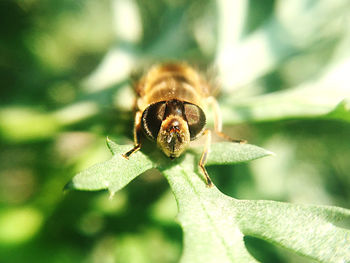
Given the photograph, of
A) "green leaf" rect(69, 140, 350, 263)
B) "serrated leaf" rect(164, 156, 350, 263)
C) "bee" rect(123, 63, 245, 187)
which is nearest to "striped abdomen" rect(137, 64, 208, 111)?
"bee" rect(123, 63, 245, 187)

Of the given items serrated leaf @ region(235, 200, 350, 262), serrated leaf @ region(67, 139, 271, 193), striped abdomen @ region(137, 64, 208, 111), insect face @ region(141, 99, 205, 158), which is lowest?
serrated leaf @ region(235, 200, 350, 262)

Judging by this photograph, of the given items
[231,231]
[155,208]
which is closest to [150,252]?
[155,208]

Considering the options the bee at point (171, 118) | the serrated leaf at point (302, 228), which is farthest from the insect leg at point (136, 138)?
the serrated leaf at point (302, 228)

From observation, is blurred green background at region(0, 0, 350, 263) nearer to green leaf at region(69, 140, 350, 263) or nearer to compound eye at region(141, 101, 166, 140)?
compound eye at region(141, 101, 166, 140)

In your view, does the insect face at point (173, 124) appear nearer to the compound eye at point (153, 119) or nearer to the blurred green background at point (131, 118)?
the compound eye at point (153, 119)

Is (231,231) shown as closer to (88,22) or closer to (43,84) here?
(43,84)
